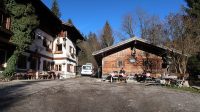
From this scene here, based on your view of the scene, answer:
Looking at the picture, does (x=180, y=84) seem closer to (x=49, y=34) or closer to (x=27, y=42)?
(x=27, y=42)

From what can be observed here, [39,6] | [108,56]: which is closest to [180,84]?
[108,56]

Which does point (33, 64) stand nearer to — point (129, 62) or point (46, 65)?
point (46, 65)

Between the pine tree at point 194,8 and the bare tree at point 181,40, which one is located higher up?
the pine tree at point 194,8

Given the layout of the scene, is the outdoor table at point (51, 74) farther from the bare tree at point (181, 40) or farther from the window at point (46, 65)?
the bare tree at point (181, 40)

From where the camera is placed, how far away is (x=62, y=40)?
135 feet

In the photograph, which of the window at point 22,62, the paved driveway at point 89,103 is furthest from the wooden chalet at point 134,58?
the paved driveway at point 89,103

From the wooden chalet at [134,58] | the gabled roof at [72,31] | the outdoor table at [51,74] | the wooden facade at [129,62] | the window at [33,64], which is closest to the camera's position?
the window at [33,64]

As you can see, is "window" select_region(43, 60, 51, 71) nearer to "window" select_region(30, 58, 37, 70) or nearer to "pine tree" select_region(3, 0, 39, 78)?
"window" select_region(30, 58, 37, 70)

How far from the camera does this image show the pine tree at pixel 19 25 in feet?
83.9

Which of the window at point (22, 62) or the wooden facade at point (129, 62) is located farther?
the wooden facade at point (129, 62)

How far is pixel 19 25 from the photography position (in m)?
26.1

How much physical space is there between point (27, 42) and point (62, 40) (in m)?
14.2

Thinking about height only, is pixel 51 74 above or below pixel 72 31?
below

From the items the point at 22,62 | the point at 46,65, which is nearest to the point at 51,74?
the point at 46,65
